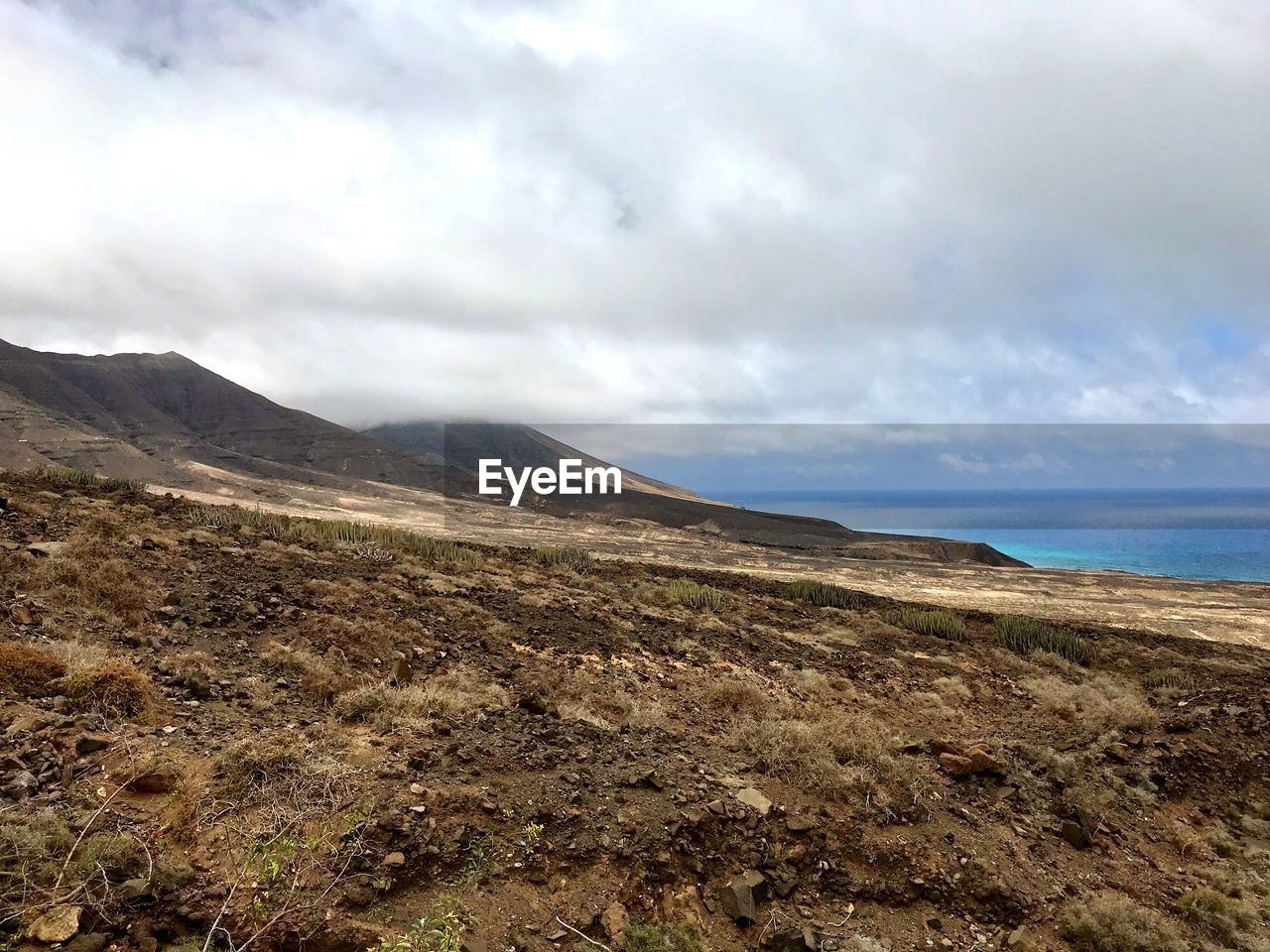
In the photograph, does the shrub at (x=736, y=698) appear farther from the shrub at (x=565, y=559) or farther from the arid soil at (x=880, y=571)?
the arid soil at (x=880, y=571)

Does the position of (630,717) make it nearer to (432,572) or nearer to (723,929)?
(723,929)

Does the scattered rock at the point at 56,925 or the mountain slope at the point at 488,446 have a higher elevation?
the mountain slope at the point at 488,446

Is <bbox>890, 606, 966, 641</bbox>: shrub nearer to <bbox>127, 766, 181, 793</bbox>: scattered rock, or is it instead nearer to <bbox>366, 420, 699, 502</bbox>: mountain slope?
<bbox>127, 766, 181, 793</bbox>: scattered rock

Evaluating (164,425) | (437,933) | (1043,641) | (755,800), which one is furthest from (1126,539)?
(164,425)

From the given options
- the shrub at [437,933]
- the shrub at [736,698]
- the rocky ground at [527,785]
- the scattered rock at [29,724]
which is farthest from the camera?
the shrub at [736,698]

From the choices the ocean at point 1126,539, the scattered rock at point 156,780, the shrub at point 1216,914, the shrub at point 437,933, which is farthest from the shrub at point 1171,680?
the ocean at point 1126,539

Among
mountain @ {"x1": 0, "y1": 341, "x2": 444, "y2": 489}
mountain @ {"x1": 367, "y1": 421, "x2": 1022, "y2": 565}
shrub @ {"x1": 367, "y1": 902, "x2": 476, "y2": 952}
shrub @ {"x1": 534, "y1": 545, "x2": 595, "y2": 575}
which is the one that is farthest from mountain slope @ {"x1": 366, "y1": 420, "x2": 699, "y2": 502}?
shrub @ {"x1": 367, "y1": 902, "x2": 476, "y2": 952}

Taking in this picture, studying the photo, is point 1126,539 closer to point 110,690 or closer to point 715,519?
point 715,519
